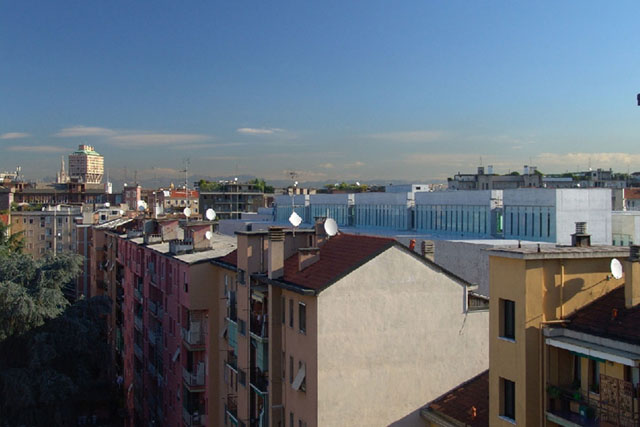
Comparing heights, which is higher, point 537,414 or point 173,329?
point 537,414

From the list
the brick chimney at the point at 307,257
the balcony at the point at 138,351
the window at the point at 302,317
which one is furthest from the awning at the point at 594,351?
the balcony at the point at 138,351

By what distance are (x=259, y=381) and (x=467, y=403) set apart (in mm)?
7959

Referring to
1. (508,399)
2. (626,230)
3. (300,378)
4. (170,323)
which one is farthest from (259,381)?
(626,230)

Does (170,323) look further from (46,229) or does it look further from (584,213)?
(46,229)

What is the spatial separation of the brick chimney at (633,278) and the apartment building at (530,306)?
1295 millimetres

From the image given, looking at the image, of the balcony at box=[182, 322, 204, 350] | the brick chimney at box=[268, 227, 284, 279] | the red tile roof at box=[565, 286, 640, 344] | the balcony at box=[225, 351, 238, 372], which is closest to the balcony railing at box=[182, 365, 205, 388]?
the balcony at box=[182, 322, 204, 350]

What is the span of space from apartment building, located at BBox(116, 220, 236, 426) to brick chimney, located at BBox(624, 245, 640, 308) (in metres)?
21.4

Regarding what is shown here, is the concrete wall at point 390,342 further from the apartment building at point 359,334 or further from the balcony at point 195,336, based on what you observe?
the balcony at point 195,336

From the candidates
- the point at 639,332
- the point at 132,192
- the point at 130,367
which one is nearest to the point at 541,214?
the point at 130,367

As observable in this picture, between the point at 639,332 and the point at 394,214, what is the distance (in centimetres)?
6581

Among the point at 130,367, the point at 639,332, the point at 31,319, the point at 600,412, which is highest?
the point at 639,332

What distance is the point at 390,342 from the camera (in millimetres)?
22016

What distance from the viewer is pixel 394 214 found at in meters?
79.9

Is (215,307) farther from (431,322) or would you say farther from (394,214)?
(394,214)
